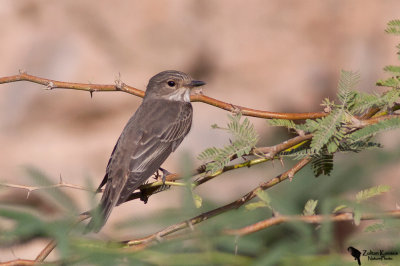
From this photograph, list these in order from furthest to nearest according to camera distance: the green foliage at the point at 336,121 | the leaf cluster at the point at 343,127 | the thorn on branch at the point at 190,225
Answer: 1. the green foliage at the point at 336,121
2. the leaf cluster at the point at 343,127
3. the thorn on branch at the point at 190,225

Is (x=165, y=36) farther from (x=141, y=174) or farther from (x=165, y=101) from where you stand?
(x=141, y=174)

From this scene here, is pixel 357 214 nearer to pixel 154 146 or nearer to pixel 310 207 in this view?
pixel 310 207

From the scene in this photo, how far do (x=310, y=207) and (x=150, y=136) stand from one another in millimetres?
4086

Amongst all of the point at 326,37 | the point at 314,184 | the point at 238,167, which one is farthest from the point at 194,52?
the point at 314,184

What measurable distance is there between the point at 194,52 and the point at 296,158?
686 cm

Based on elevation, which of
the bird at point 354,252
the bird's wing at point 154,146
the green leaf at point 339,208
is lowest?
the bird at point 354,252

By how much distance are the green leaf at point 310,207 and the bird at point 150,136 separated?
2.73 m

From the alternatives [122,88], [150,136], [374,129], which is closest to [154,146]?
[150,136]

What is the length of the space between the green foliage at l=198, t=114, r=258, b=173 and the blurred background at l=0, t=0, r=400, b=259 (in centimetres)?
611

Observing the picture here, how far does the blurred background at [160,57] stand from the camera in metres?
9.66

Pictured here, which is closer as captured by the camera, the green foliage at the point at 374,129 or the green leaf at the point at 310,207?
the green leaf at the point at 310,207

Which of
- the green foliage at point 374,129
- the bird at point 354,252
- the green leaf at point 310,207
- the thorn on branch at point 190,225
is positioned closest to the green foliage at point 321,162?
the green foliage at point 374,129

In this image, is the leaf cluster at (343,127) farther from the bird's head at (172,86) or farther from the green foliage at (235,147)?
the bird's head at (172,86)

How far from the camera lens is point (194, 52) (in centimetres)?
1000
